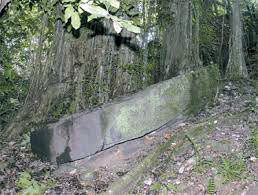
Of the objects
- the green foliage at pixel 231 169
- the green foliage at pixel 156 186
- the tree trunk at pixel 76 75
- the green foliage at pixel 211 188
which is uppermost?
the tree trunk at pixel 76 75

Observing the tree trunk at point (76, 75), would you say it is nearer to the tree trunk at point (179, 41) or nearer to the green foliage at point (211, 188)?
the tree trunk at point (179, 41)

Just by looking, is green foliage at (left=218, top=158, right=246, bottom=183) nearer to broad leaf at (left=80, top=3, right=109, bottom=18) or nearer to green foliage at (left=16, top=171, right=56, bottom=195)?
green foliage at (left=16, top=171, right=56, bottom=195)

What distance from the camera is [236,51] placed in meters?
6.19

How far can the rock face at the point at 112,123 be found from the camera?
4.12 metres

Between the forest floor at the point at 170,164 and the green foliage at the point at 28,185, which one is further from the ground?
the forest floor at the point at 170,164

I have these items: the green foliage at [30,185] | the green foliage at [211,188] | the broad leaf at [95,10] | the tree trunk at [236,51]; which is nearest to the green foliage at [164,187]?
the green foliage at [211,188]

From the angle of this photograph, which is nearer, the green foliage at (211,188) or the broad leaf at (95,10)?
the broad leaf at (95,10)

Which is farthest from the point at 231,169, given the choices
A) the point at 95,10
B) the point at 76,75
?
the point at 76,75

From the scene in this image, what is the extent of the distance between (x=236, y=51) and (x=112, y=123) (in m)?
3.13

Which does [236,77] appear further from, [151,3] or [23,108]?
[23,108]

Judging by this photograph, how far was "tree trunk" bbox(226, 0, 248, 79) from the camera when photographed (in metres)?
6.15

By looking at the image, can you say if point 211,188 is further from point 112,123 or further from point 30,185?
point 30,185

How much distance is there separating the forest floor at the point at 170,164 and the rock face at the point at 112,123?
166mm

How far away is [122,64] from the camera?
543 cm
